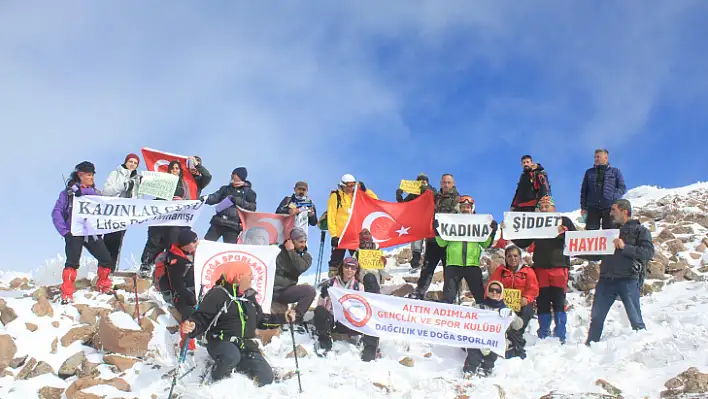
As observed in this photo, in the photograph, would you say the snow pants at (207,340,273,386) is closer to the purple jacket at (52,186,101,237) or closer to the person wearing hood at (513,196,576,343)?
the purple jacket at (52,186,101,237)

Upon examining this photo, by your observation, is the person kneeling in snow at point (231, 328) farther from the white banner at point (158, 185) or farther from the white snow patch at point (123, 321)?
the white banner at point (158, 185)

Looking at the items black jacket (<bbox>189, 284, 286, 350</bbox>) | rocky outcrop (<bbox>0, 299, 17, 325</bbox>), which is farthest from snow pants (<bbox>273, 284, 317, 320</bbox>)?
rocky outcrop (<bbox>0, 299, 17, 325</bbox>)

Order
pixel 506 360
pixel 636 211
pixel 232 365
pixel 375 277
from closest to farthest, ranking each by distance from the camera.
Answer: pixel 232 365 → pixel 506 360 → pixel 375 277 → pixel 636 211

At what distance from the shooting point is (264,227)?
39.1 ft

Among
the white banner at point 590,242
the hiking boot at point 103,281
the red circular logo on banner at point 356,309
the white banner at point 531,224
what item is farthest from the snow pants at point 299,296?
the white banner at point 590,242

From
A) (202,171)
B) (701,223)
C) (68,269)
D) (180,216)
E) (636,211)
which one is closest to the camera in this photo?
(68,269)

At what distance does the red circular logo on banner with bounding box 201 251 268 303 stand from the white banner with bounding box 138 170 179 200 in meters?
2.35

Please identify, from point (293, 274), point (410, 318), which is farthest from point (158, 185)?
point (410, 318)

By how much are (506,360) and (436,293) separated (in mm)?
3829

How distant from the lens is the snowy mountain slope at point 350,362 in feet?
24.3

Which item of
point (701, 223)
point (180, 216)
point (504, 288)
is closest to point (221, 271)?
point (180, 216)

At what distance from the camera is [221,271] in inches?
381

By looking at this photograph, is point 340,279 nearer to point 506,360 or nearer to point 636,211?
point 506,360

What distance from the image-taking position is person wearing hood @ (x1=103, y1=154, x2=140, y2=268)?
1083 cm
